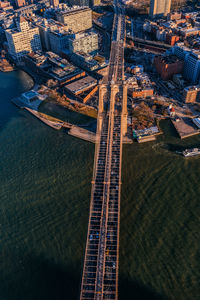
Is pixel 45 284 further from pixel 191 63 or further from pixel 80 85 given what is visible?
pixel 191 63

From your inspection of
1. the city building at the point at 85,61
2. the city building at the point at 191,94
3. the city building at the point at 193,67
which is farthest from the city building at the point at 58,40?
the city building at the point at 191,94

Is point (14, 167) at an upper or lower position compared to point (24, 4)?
lower

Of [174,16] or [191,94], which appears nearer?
[191,94]

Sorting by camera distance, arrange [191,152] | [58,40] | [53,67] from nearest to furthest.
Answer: [191,152] < [53,67] < [58,40]

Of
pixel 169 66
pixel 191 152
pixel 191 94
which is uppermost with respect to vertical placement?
pixel 169 66

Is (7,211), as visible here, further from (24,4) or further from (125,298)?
(24,4)

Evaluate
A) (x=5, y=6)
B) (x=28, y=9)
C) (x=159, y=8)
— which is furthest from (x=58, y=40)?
(x=5, y=6)

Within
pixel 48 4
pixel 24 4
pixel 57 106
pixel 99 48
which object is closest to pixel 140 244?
pixel 57 106
